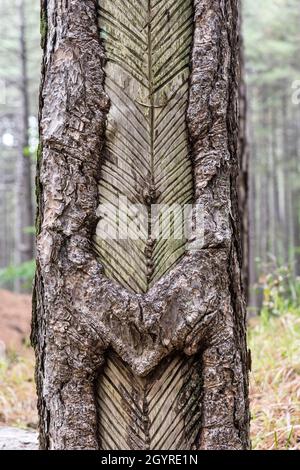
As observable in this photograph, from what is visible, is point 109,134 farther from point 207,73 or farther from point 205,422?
point 205,422

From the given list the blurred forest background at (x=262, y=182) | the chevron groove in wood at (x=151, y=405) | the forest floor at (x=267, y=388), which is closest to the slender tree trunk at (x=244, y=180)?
the blurred forest background at (x=262, y=182)

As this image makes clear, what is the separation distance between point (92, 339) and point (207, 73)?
3.24 feet

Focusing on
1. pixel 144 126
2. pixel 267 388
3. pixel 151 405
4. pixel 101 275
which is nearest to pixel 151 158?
pixel 144 126

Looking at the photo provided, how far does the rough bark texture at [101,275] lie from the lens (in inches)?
64.3

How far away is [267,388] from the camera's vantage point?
11.0 feet

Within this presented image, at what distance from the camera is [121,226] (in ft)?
5.65

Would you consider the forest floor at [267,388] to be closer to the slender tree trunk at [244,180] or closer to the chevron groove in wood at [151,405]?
the slender tree trunk at [244,180]

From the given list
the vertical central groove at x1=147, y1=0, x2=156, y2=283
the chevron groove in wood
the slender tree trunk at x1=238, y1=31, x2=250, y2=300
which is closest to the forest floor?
the slender tree trunk at x1=238, y1=31, x2=250, y2=300

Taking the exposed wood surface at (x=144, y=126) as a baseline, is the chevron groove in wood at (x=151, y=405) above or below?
below

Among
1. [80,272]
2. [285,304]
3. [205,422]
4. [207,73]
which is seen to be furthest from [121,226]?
[285,304]

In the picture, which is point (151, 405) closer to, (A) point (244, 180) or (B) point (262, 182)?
(A) point (244, 180)

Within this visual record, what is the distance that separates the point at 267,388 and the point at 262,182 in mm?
24019

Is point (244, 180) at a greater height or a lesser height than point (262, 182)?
lesser

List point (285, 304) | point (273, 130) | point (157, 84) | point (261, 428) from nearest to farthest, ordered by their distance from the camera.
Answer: point (157, 84) < point (261, 428) < point (285, 304) < point (273, 130)
